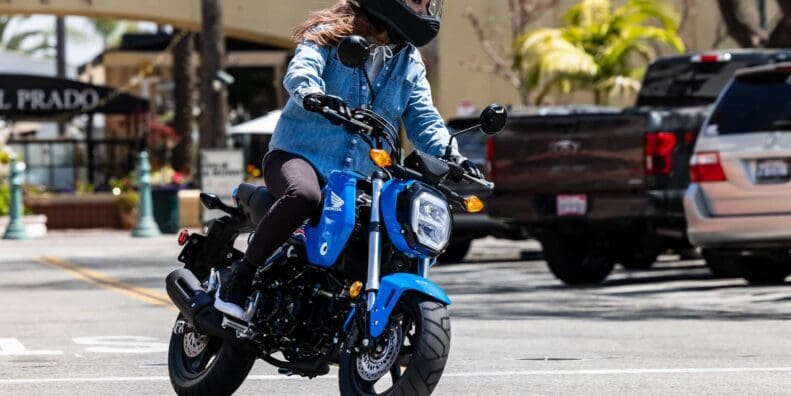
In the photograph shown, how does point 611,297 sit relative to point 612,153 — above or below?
below

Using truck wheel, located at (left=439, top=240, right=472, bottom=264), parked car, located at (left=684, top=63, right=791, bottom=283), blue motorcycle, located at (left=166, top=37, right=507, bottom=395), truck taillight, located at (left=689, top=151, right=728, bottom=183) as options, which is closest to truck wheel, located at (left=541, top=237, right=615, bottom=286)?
parked car, located at (left=684, top=63, right=791, bottom=283)

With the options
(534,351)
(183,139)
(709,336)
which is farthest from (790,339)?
(183,139)

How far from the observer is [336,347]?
744cm

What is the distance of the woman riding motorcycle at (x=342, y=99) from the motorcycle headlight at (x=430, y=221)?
14.6 inches

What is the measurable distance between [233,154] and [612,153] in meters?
12.4

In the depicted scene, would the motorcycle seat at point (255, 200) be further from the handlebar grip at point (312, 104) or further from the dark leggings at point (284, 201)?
the handlebar grip at point (312, 104)

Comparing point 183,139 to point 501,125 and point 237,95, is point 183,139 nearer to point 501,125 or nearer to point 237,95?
point 237,95

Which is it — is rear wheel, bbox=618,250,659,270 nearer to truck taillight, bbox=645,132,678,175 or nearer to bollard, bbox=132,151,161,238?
truck taillight, bbox=645,132,678,175

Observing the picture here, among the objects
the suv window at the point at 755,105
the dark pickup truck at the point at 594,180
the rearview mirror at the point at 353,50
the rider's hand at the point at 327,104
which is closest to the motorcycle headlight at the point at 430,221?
the rider's hand at the point at 327,104

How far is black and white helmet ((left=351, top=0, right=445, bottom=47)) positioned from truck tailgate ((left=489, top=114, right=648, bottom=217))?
8805mm

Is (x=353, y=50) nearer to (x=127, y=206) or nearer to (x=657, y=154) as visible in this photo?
(x=657, y=154)

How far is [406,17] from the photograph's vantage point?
7605mm

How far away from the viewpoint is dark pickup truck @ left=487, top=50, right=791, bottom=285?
53.5ft

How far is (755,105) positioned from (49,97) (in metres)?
23.3
